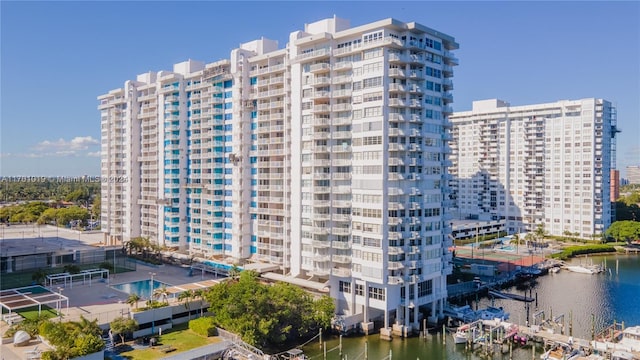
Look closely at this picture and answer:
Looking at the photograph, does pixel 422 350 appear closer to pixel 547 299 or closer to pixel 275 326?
pixel 275 326

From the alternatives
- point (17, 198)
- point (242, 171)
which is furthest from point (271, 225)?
point (17, 198)

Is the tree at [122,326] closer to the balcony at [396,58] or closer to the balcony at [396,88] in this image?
the balcony at [396,88]

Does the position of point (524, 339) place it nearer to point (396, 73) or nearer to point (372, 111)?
point (372, 111)

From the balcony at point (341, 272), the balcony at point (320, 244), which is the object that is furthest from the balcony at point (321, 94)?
the balcony at point (341, 272)

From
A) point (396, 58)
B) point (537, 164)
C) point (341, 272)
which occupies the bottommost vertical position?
point (341, 272)

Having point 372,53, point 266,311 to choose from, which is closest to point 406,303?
point 266,311

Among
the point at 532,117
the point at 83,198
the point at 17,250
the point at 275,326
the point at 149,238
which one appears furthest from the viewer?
the point at 83,198

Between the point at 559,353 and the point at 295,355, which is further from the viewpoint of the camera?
the point at 559,353
